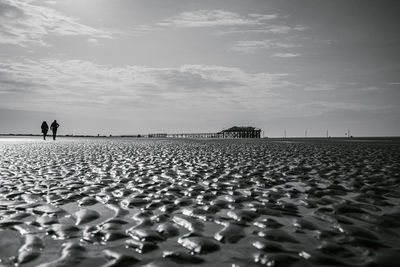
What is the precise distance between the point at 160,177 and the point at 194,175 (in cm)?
125

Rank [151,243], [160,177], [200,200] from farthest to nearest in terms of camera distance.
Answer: [160,177] → [200,200] → [151,243]

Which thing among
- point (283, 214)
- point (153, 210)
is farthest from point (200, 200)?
point (283, 214)

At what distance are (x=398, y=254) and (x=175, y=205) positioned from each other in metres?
4.28

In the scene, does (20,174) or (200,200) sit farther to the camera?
(20,174)

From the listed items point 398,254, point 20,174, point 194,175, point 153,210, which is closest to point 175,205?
point 153,210

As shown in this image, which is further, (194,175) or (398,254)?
(194,175)

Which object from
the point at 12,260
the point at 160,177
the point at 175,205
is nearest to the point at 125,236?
the point at 12,260

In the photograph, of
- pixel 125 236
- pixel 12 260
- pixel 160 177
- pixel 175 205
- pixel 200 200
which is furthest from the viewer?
pixel 160 177

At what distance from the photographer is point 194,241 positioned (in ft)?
16.3

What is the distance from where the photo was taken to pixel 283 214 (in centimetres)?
678

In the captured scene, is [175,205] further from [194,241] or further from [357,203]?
[357,203]

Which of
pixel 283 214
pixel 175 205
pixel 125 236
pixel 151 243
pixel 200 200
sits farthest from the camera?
pixel 200 200

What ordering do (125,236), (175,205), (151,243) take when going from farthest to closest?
(175,205), (125,236), (151,243)

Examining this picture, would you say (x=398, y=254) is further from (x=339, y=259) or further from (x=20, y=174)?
(x=20, y=174)
